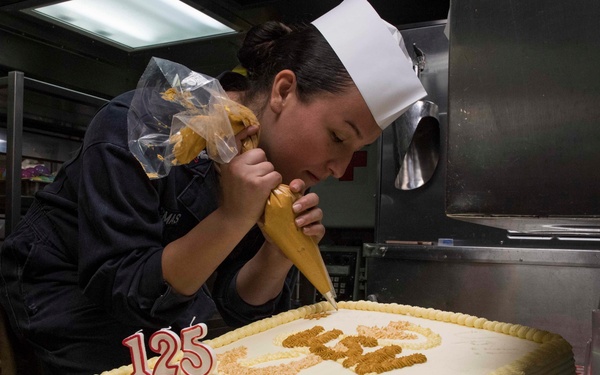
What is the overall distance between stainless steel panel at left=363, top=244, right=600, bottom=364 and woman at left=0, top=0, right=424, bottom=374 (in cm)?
141

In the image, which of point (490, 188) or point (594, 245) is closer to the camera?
point (490, 188)

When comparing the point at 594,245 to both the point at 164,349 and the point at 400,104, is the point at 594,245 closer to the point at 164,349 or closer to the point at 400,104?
the point at 400,104

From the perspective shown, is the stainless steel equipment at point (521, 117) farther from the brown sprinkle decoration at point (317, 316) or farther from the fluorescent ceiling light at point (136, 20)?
the fluorescent ceiling light at point (136, 20)

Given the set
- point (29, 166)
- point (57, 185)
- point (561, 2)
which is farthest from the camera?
point (29, 166)

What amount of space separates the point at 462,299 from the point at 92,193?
203 centimetres

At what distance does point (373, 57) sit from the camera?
4.47 feet

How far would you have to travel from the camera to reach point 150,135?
115 centimetres

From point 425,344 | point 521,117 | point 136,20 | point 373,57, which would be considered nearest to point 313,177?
point 373,57

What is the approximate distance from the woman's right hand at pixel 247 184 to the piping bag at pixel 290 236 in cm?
3

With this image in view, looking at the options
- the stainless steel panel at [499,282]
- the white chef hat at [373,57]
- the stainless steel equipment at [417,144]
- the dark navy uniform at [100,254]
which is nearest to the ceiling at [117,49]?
the stainless steel equipment at [417,144]

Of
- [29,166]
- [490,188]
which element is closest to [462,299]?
[490,188]

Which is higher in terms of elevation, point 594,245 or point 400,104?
point 400,104

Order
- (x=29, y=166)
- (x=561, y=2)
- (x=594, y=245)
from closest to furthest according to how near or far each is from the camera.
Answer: (x=561, y=2), (x=594, y=245), (x=29, y=166)

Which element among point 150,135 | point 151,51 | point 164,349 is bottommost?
point 164,349
